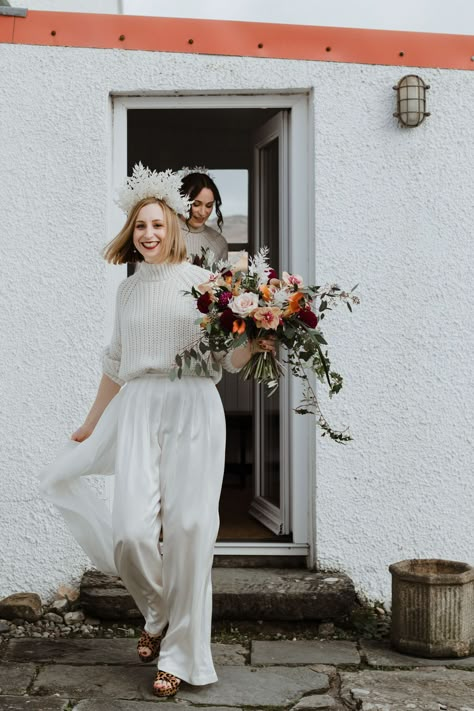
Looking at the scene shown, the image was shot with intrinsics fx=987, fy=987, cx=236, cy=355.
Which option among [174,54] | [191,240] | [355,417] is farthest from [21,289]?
[355,417]

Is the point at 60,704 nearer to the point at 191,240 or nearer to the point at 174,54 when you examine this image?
the point at 191,240

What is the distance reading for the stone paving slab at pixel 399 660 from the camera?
472 cm

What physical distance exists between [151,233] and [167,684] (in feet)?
6.24

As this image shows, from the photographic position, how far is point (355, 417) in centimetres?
559

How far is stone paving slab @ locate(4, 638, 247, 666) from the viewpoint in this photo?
4.70 m

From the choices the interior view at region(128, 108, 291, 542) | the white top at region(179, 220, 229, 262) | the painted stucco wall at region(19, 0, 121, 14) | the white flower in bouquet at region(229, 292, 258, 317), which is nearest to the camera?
the white flower in bouquet at region(229, 292, 258, 317)

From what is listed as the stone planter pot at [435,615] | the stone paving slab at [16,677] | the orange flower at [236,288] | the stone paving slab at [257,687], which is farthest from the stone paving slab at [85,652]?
the orange flower at [236,288]

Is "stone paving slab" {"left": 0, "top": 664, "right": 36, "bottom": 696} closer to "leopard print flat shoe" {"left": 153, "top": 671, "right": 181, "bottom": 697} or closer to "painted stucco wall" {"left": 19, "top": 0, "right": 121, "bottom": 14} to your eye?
"leopard print flat shoe" {"left": 153, "top": 671, "right": 181, "bottom": 697}

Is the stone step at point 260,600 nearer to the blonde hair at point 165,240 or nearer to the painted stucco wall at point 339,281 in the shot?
the painted stucco wall at point 339,281

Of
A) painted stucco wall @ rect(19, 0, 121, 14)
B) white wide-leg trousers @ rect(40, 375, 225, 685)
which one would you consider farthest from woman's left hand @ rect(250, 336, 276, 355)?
painted stucco wall @ rect(19, 0, 121, 14)

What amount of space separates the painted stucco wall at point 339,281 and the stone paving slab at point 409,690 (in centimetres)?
103

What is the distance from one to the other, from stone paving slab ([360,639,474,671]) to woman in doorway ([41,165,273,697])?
950 mm

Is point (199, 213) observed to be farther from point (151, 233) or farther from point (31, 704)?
point (31, 704)

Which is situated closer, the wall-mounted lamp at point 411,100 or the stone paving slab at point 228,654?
the stone paving slab at point 228,654
